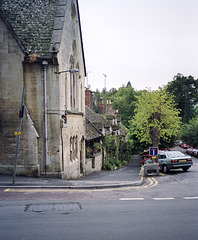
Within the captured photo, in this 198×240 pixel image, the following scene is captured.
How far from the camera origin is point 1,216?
693 cm

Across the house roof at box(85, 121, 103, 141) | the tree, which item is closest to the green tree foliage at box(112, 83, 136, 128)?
the house roof at box(85, 121, 103, 141)

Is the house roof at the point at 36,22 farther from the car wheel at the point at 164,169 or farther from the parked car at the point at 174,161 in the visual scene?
the car wheel at the point at 164,169

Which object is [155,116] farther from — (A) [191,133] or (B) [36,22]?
(A) [191,133]

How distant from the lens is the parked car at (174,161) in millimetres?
17312

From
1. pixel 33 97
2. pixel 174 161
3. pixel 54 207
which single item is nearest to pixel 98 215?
pixel 54 207

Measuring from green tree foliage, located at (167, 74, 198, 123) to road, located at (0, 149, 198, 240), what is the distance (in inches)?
2358

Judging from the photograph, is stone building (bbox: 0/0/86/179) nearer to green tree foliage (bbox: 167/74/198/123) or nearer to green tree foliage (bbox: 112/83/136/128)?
green tree foliage (bbox: 167/74/198/123)

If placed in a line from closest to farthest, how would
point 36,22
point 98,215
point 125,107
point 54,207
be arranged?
point 98,215 < point 54,207 < point 36,22 < point 125,107

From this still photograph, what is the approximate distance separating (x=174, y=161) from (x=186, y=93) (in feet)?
177

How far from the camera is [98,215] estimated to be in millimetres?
7207

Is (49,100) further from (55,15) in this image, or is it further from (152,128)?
(152,128)

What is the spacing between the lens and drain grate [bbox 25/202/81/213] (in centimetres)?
758

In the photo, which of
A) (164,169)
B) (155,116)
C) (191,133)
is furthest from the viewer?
(191,133)

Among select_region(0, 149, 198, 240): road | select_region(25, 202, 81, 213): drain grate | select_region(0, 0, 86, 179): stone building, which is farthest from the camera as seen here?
select_region(0, 0, 86, 179): stone building
